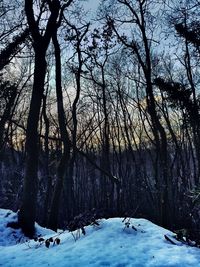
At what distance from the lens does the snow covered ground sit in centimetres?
627

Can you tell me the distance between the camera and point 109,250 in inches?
269

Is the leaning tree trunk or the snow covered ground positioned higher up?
the leaning tree trunk

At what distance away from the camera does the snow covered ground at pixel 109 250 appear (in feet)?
20.6

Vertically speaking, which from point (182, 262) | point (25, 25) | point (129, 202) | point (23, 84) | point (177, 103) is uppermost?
point (23, 84)

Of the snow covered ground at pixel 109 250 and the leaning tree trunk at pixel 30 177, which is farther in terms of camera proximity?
the leaning tree trunk at pixel 30 177

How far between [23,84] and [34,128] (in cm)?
1903

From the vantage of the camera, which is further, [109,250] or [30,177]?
[30,177]

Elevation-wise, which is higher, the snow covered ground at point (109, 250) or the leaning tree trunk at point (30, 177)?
the leaning tree trunk at point (30, 177)

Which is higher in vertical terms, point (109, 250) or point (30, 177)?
point (30, 177)

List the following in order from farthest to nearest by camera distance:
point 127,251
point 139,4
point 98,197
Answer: point 98,197 < point 139,4 < point 127,251

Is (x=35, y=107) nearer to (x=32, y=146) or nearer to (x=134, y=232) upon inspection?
(x=32, y=146)

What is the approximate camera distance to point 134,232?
780cm

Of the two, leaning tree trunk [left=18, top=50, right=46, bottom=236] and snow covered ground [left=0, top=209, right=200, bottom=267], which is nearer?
snow covered ground [left=0, top=209, right=200, bottom=267]

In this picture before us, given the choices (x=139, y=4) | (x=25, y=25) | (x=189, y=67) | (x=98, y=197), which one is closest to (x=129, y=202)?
(x=98, y=197)
